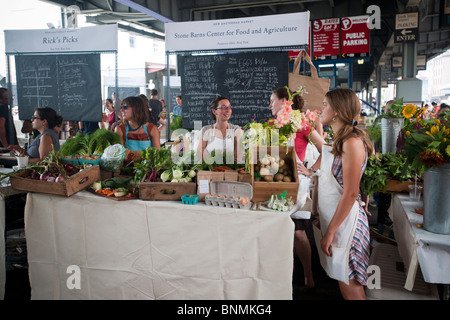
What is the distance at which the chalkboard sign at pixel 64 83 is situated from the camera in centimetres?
475

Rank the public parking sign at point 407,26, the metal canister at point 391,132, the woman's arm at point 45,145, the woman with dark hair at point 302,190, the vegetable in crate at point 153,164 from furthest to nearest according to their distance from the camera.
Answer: the public parking sign at point 407,26 → the woman's arm at point 45,145 → the metal canister at point 391,132 → the woman with dark hair at point 302,190 → the vegetable in crate at point 153,164

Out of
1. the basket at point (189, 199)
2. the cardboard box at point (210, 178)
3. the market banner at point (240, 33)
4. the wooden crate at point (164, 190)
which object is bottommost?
the basket at point (189, 199)

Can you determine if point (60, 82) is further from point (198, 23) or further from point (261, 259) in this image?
point (261, 259)

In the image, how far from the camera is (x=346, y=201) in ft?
6.75

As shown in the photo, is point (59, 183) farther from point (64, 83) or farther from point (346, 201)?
point (64, 83)

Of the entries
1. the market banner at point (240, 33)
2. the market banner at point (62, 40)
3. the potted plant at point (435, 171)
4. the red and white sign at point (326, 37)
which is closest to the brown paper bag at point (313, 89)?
the market banner at point (240, 33)

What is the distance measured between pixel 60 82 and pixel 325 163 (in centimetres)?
412

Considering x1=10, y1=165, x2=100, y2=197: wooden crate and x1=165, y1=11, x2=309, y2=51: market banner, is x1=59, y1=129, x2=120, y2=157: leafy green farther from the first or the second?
x1=165, y1=11, x2=309, y2=51: market banner

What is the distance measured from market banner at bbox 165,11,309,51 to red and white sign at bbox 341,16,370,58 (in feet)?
20.8

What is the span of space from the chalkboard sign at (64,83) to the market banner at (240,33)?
123cm

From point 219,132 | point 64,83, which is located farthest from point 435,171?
point 64,83

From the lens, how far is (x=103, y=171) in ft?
9.23

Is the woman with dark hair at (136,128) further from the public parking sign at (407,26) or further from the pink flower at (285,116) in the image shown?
the public parking sign at (407,26)

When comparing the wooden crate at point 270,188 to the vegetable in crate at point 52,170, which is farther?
the vegetable in crate at point 52,170
